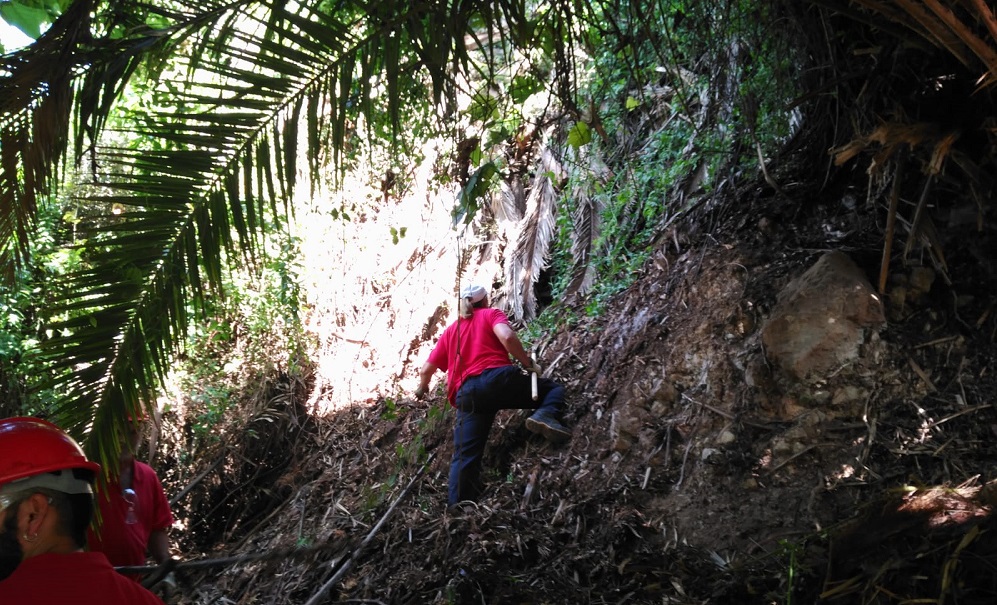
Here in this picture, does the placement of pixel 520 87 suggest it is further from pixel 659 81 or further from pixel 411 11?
pixel 659 81

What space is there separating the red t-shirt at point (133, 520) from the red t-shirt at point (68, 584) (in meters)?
1.49

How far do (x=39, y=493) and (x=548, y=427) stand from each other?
12.5 ft

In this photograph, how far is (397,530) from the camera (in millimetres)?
5871

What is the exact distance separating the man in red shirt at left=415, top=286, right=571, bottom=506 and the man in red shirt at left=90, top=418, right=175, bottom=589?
1892 mm

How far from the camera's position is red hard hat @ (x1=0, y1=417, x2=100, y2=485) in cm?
258

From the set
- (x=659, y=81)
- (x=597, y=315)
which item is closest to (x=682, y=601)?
(x=597, y=315)

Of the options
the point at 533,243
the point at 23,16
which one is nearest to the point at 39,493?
the point at 23,16

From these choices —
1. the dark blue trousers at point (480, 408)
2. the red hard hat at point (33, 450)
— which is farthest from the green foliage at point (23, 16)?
the dark blue trousers at point (480, 408)

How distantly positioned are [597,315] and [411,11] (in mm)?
4400

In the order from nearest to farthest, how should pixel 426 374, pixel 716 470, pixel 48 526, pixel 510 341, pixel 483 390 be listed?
1. pixel 48 526
2. pixel 716 470
3. pixel 483 390
4. pixel 510 341
5. pixel 426 374

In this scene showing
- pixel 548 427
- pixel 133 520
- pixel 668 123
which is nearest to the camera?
pixel 133 520

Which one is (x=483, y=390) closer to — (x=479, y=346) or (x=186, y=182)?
(x=479, y=346)

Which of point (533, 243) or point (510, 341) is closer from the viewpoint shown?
point (510, 341)

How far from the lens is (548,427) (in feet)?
19.6
